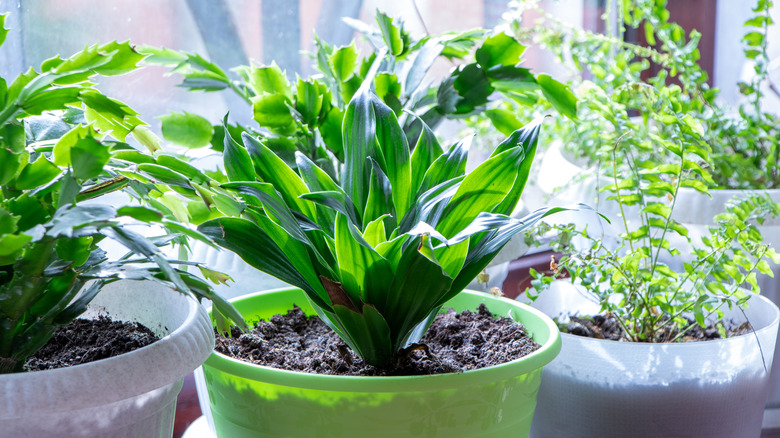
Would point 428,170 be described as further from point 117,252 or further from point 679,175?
point 117,252

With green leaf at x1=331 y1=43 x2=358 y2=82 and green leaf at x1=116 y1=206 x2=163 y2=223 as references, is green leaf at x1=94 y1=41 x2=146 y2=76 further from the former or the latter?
green leaf at x1=331 y1=43 x2=358 y2=82

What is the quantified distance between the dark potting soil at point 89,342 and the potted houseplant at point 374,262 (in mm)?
63

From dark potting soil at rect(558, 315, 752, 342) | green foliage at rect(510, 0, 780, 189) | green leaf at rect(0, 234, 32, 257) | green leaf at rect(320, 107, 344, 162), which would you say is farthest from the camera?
green foliage at rect(510, 0, 780, 189)

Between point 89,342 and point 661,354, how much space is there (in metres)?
0.52

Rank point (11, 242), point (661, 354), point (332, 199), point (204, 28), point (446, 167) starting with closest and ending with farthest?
point (11, 242) → point (332, 199) → point (446, 167) → point (661, 354) → point (204, 28)

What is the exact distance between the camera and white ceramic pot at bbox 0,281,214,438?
0.40 metres

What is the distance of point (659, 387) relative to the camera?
0.69m

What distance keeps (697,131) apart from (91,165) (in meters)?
0.60

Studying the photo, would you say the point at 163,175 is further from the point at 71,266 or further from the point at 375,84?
the point at 375,84

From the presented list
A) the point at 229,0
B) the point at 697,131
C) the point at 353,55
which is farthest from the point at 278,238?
the point at 229,0

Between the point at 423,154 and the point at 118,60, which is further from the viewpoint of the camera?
the point at 423,154

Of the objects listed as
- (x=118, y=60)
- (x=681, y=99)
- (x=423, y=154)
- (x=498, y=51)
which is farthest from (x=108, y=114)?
(x=681, y=99)

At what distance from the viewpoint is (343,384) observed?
19.2 inches

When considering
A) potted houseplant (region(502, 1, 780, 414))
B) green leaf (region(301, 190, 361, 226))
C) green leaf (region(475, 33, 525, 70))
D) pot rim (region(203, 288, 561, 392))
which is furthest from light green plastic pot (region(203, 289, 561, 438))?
potted houseplant (region(502, 1, 780, 414))
